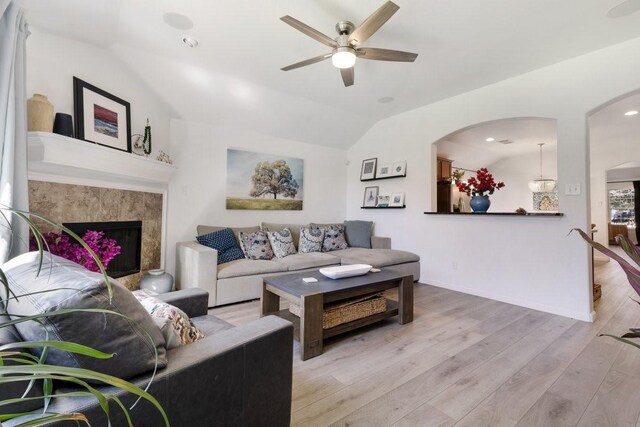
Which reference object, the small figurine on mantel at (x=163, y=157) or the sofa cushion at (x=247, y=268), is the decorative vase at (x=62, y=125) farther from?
the sofa cushion at (x=247, y=268)

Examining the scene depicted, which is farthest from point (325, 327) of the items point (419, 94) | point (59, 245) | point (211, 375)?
point (419, 94)

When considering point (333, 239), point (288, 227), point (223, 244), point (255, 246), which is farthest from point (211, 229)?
point (333, 239)

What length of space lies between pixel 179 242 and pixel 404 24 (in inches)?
131

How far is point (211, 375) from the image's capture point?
100 centimetres

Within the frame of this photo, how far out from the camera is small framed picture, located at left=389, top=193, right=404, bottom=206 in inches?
179

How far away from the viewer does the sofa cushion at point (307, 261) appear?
3.58m

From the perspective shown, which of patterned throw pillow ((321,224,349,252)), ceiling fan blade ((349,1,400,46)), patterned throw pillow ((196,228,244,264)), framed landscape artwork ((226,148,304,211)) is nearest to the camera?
ceiling fan blade ((349,1,400,46))

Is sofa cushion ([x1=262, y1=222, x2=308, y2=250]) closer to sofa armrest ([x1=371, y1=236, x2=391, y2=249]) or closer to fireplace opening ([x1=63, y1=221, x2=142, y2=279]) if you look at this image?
sofa armrest ([x1=371, y1=236, x2=391, y2=249])

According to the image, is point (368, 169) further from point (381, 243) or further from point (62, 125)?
point (62, 125)

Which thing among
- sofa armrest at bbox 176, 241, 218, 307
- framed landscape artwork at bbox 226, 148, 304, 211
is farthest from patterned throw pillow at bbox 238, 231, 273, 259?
framed landscape artwork at bbox 226, 148, 304, 211

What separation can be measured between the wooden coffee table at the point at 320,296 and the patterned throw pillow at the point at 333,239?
1.61 m

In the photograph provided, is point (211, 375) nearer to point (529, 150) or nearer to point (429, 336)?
point (429, 336)

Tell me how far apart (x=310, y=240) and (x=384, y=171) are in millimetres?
1689

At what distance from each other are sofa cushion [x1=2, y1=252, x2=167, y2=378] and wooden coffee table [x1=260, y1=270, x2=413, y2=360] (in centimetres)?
124
